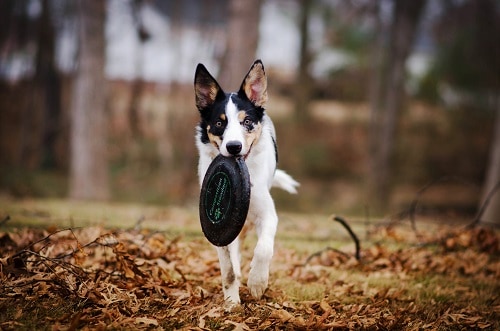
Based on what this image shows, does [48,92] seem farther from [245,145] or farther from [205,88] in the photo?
[245,145]

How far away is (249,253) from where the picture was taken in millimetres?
6246

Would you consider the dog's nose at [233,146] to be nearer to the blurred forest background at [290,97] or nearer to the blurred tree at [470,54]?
the blurred tree at [470,54]

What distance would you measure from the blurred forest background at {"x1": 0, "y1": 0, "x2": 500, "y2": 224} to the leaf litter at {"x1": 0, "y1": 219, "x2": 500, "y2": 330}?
1204 centimetres

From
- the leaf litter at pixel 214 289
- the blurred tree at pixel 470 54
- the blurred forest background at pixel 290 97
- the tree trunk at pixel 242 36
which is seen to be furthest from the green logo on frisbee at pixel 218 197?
the blurred forest background at pixel 290 97

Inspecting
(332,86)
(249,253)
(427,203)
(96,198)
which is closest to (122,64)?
(332,86)

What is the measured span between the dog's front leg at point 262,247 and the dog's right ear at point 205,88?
0.92m

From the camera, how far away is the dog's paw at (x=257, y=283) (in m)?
4.26

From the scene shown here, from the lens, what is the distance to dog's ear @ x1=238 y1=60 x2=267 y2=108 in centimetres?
470

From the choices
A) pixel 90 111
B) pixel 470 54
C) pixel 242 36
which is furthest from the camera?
pixel 470 54

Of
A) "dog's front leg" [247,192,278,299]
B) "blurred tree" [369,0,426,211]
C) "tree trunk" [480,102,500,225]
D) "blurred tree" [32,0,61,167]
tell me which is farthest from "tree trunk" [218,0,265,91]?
"blurred tree" [32,0,61,167]

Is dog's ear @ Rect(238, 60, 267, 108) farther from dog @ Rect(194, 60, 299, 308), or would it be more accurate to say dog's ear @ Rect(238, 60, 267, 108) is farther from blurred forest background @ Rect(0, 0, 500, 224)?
blurred forest background @ Rect(0, 0, 500, 224)

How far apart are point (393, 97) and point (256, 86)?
42.2 ft

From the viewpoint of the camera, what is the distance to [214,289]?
4777mm

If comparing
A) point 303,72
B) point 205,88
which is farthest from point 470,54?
point 205,88
